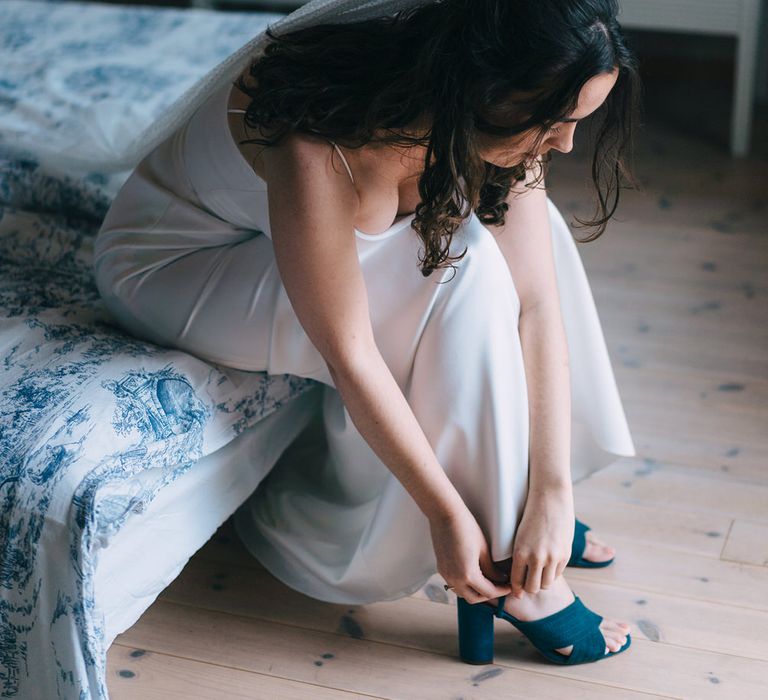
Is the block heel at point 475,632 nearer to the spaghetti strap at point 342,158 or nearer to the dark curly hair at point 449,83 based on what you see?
the dark curly hair at point 449,83

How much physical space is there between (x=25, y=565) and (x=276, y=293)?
42 centimetres

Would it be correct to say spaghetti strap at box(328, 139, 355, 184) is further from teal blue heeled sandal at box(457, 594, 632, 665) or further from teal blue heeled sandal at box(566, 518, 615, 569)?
teal blue heeled sandal at box(566, 518, 615, 569)

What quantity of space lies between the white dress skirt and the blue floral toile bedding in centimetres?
7

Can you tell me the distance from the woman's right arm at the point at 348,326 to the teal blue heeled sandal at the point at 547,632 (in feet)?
0.23

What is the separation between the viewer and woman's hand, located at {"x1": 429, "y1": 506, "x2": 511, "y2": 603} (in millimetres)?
1180

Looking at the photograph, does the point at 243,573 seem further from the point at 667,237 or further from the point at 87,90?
the point at 667,237

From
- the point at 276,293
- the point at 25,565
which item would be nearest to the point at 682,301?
the point at 276,293

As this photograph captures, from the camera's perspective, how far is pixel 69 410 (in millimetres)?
1146

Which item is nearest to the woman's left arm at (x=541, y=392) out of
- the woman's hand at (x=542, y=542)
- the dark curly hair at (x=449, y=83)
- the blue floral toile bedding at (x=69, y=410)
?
the woman's hand at (x=542, y=542)

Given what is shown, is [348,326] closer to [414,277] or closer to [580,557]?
[414,277]

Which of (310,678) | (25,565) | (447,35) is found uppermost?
(447,35)

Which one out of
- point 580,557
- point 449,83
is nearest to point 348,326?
point 449,83

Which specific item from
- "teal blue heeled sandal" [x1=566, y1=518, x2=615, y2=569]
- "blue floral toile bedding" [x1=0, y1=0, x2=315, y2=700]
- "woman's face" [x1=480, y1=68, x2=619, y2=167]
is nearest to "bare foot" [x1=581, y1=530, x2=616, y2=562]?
"teal blue heeled sandal" [x1=566, y1=518, x2=615, y2=569]

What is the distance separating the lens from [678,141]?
2.99m
